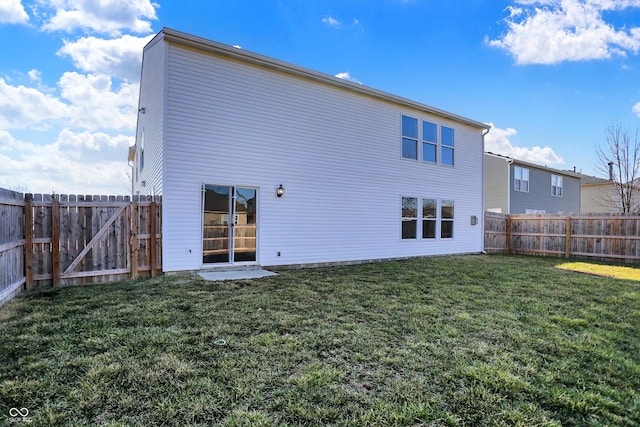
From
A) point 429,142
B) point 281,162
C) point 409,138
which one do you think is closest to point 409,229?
point 409,138

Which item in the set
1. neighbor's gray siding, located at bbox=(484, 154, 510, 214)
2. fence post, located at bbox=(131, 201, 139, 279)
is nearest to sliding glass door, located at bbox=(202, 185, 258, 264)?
fence post, located at bbox=(131, 201, 139, 279)

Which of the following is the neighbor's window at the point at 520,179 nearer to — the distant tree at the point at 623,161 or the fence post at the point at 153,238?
the distant tree at the point at 623,161

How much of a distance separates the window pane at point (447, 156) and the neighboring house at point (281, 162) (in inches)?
2.9

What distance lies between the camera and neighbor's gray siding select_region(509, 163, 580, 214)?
61.9 ft

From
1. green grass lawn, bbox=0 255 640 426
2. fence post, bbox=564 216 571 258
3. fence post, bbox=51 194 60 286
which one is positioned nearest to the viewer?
green grass lawn, bbox=0 255 640 426

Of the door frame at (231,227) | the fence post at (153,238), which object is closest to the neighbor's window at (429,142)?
the door frame at (231,227)

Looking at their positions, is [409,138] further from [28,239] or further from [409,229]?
[28,239]

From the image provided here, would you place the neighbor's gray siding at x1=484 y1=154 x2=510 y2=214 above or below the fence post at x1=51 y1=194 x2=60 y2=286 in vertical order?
above

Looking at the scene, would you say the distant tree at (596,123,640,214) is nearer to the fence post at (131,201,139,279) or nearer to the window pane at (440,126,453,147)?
the window pane at (440,126,453,147)

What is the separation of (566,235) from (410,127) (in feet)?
23.8

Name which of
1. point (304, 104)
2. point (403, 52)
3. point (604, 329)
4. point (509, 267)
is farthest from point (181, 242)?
point (403, 52)

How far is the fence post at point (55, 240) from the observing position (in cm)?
590

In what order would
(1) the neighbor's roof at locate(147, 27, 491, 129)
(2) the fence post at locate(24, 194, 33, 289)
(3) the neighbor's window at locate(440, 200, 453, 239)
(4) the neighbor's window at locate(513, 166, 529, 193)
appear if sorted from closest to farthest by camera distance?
(2) the fence post at locate(24, 194, 33, 289)
(1) the neighbor's roof at locate(147, 27, 491, 129)
(3) the neighbor's window at locate(440, 200, 453, 239)
(4) the neighbor's window at locate(513, 166, 529, 193)

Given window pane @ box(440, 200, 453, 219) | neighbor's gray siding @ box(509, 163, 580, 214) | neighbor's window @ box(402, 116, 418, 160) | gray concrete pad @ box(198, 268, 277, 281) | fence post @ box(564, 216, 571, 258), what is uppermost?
neighbor's window @ box(402, 116, 418, 160)
